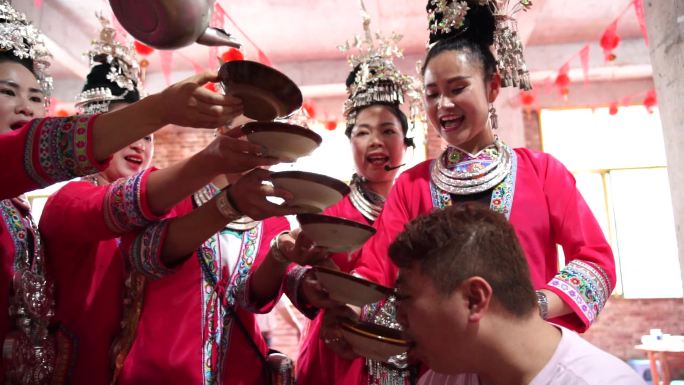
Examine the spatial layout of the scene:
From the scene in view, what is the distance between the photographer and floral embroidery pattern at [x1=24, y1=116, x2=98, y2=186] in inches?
42.3

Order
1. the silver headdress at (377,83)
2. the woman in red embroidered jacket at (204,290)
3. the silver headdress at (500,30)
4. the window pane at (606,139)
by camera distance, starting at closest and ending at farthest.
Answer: the woman in red embroidered jacket at (204,290)
the silver headdress at (500,30)
the silver headdress at (377,83)
the window pane at (606,139)

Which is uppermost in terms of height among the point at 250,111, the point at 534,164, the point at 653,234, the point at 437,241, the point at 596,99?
the point at 596,99

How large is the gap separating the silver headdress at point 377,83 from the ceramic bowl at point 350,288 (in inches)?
42.2

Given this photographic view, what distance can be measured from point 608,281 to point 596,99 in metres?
6.63

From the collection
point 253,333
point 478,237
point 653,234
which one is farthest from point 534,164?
point 653,234

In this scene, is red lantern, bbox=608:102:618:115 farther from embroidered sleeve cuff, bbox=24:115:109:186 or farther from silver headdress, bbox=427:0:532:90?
embroidered sleeve cuff, bbox=24:115:109:186

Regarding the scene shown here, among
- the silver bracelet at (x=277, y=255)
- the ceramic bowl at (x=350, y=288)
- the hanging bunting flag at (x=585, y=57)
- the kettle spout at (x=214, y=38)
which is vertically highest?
the hanging bunting flag at (x=585, y=57)

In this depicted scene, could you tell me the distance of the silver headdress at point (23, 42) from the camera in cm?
156

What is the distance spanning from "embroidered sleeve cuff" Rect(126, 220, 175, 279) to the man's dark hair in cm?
66

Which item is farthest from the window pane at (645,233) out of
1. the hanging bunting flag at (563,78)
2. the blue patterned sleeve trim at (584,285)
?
the blue patterned sleeve trim at (584,285)

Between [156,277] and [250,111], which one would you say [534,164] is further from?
[156,277]

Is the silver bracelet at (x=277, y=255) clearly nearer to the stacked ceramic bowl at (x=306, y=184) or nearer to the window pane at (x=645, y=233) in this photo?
the stacked ceramic bowl at (x=306, y=184)

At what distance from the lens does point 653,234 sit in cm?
717

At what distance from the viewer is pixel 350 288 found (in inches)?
47.4
